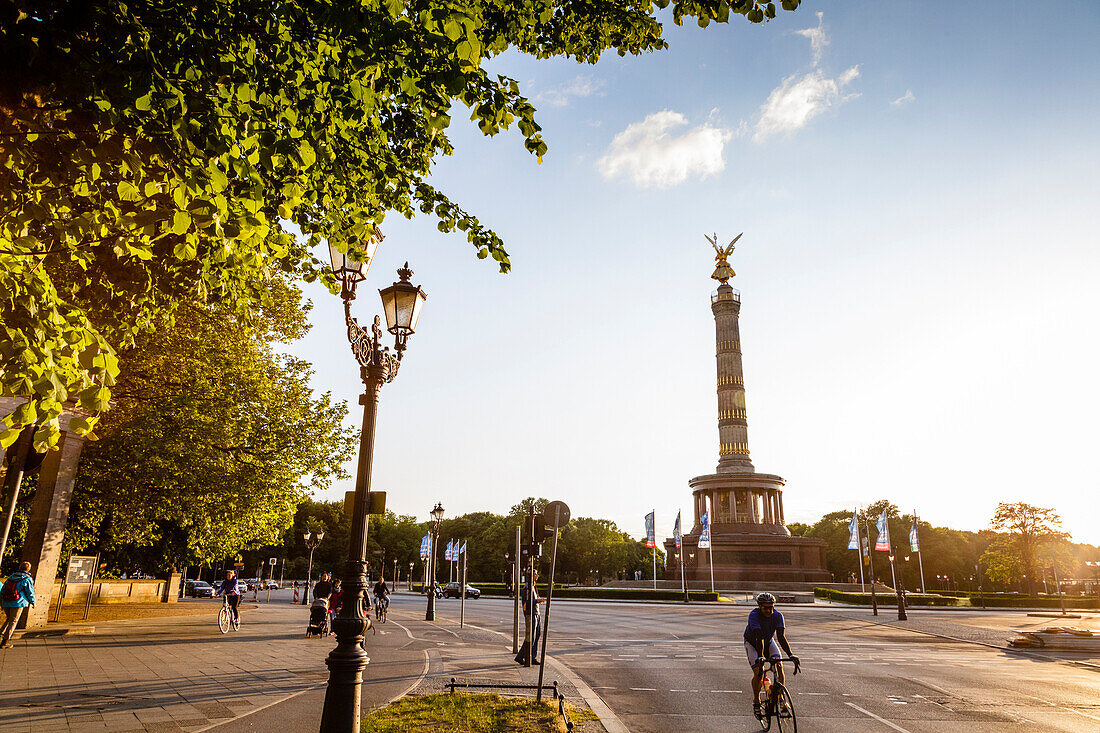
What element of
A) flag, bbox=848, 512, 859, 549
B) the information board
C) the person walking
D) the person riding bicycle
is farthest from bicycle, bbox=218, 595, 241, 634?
flag, bbox=848, 512, 859, 549

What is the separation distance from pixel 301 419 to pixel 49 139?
53.0ft

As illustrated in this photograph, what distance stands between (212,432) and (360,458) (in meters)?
13.2

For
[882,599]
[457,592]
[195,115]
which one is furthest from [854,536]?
[195,115]

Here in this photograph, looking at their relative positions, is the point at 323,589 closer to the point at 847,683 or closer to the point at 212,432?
the point at 212,432

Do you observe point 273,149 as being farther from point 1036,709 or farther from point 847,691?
point 1036,709

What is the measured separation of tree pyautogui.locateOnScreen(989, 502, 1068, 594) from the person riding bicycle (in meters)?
76.2

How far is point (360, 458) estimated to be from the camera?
7.47 meters

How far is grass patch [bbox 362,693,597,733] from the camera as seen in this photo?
7.46 metres

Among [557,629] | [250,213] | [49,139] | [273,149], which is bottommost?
[557,629]

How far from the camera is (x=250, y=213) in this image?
509 cm

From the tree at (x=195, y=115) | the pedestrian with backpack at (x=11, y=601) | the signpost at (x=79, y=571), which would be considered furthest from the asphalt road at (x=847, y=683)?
the signpost at (x=79, y=571)

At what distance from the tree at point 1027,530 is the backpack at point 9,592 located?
3228 inches

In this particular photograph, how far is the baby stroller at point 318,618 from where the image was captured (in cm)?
1839

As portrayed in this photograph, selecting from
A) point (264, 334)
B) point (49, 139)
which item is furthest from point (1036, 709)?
point (264, 334)
